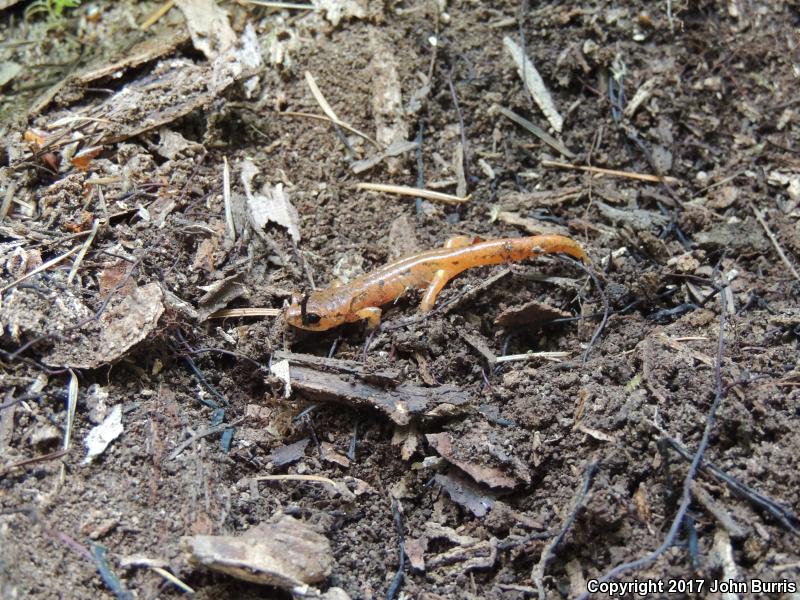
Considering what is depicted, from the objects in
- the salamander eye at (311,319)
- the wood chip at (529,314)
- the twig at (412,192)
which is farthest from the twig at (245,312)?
the wood chip at (529,314)

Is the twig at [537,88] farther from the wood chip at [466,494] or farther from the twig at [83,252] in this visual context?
the twig at [83,252]

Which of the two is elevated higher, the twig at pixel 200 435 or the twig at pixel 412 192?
the twig at pixel 412 192

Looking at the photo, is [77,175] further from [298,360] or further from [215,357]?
[298,360]

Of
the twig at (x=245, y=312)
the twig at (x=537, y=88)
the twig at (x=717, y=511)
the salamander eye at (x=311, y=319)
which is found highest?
the twig at (x=537, y=88)

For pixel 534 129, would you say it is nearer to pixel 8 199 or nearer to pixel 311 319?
pixel 311 319

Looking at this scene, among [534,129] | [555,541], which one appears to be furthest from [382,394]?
[534,129]

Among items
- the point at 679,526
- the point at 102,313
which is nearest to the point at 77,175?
the point at 102,313
